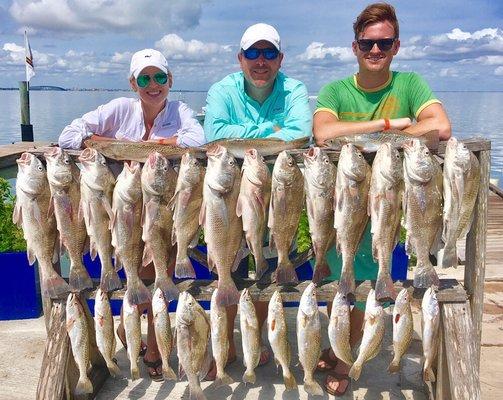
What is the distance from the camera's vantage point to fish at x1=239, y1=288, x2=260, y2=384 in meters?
3.41

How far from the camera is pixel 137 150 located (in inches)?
132

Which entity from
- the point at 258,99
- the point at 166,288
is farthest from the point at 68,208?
the point at 258,99

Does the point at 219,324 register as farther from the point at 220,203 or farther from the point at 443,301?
the point at 443,301

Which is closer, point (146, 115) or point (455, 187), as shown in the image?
point (455, 187)

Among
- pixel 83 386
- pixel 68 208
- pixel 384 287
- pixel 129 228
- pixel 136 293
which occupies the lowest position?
pixel 83 386

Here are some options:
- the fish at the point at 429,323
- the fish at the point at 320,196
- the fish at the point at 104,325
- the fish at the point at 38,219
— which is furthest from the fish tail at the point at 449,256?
the fish at the point at 38,219

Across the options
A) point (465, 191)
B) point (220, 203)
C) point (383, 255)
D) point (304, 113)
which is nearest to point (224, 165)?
point (220, 203)

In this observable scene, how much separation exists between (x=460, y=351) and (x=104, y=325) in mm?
2297

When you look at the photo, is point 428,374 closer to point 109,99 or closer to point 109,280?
point 109,280

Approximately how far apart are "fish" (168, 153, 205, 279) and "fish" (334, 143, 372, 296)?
857 millimetres

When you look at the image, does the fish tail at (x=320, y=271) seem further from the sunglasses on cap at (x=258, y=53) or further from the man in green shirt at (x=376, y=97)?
the sunglasses on cap at (x=258, y=53)

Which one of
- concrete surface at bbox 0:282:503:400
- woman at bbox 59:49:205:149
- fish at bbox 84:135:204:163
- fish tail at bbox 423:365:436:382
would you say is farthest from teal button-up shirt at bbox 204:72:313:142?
concrete surface at bbox 0:282:503:400

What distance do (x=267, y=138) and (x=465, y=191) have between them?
1.26 meters

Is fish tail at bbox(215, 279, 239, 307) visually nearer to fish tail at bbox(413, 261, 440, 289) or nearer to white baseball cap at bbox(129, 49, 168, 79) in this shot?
fish tail at bbox(413, 261, 440, 289)
